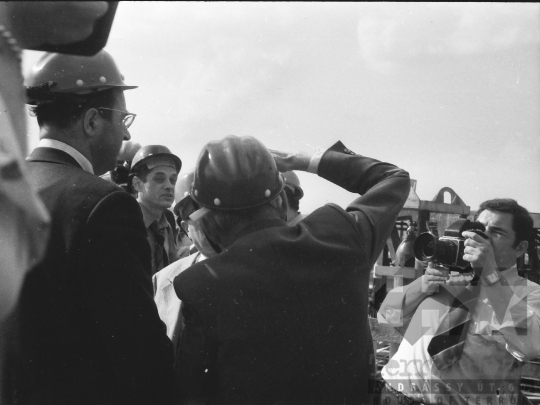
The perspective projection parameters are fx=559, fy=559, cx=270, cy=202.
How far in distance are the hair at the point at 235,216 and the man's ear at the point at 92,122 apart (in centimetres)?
49

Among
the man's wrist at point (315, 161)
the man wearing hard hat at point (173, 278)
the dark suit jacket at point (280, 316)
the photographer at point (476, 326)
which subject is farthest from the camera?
the photographer at point (476, 326)

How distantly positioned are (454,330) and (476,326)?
0.38 ft

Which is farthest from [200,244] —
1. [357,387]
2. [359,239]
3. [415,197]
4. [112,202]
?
[415,197]

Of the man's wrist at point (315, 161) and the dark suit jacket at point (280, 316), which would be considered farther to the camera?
the man's wrist at point (315, 161)

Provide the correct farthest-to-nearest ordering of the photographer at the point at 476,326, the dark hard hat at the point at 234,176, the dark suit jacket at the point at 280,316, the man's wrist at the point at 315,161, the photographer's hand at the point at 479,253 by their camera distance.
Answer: the photographer's hand at the point at 479,253 < the photographer at the point at 476,326 < the man's wrist at the point at 315,161 < the dark hard hat at the point at 234,176 < the dark suit jacket at the point at 280,316

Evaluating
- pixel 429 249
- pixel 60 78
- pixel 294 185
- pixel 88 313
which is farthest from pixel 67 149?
pixel 429 249

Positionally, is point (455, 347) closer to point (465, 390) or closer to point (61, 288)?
point (465, 390)

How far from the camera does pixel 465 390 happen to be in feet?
9.43

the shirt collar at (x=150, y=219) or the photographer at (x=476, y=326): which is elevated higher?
the shirt collar at (x=150, y=219)

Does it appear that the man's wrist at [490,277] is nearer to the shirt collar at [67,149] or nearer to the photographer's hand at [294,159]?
the photographer's hand at [294,159]

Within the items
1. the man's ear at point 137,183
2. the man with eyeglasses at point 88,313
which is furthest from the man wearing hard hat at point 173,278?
the man's ear at point 137,183

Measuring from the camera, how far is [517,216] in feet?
10.4

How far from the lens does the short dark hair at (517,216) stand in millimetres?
3139

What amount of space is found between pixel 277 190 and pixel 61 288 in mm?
702
